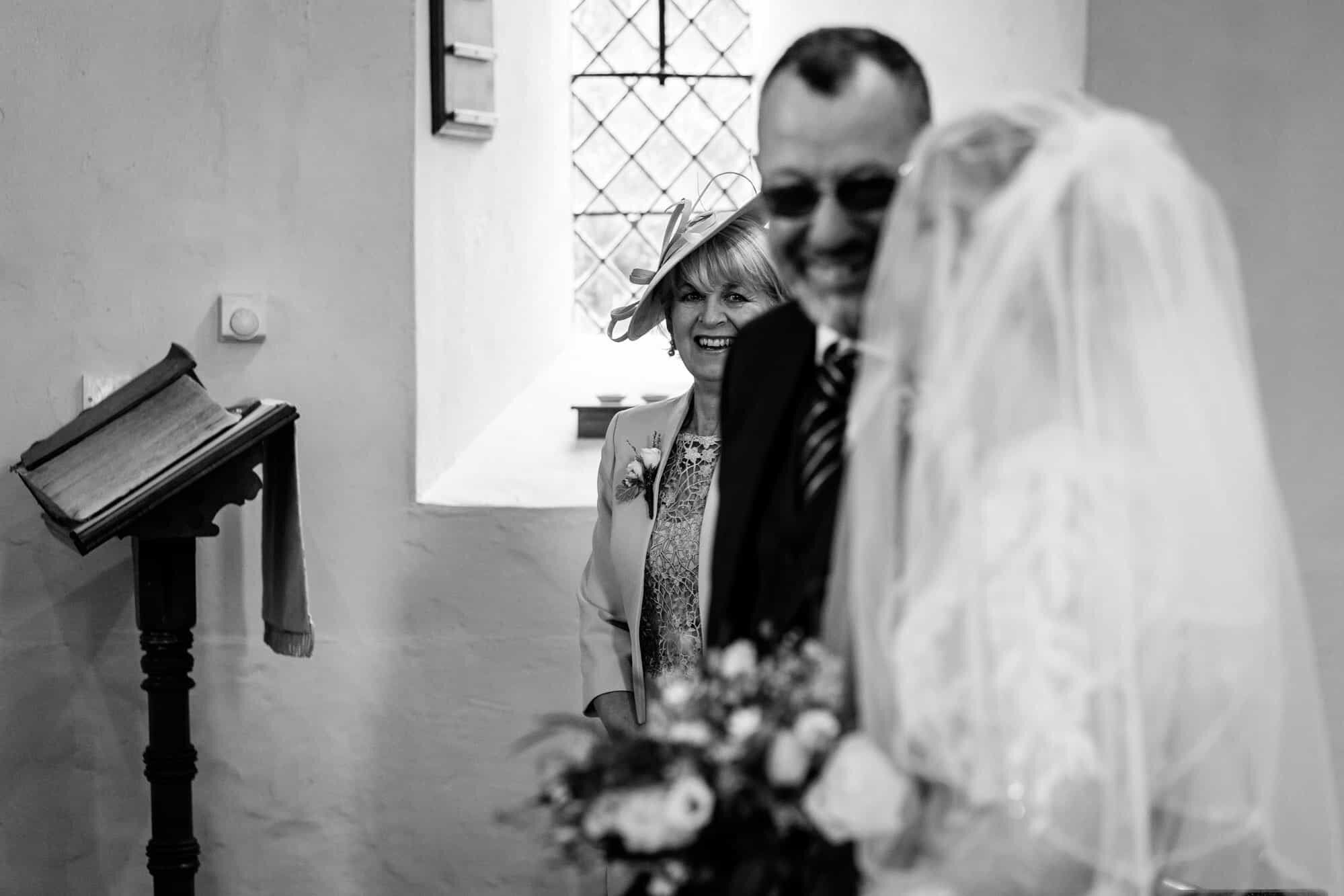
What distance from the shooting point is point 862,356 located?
52.9 inches

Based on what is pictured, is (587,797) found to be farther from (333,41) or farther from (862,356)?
(333,41)

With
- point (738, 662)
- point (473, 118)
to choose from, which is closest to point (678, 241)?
point (473, 118)

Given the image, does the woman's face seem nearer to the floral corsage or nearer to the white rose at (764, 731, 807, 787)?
the floral corsage

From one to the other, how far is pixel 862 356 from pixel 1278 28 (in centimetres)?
270

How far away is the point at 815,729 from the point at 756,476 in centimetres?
41

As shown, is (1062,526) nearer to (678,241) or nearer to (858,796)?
(858,796)

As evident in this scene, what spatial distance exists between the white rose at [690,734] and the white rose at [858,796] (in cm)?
10

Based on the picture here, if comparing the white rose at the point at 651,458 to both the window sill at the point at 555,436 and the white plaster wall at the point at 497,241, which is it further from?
the white plaster wall at the point at 497,241

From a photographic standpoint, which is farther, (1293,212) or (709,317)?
(1293,212)

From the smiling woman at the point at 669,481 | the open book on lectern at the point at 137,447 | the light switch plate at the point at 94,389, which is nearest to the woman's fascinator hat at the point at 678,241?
the smiling woman at the point at 669,481

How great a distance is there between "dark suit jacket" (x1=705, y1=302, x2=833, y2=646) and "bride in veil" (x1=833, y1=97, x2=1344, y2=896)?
0.26 m

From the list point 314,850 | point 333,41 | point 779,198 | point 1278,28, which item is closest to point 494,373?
point 333,41

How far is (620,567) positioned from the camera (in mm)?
3004

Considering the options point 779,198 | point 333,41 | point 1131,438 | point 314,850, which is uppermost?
point 333,41
